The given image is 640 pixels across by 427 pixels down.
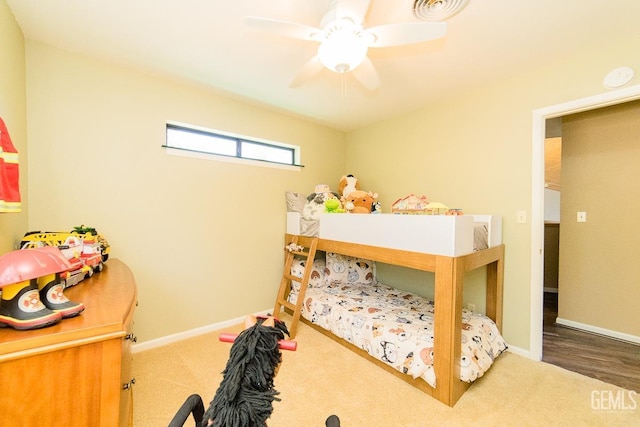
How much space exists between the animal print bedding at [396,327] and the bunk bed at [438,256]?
2.4 inches

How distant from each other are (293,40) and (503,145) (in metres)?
1.97

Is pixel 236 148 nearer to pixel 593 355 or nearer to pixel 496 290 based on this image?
pixel 496 290

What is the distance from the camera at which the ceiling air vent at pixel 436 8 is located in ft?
4.67

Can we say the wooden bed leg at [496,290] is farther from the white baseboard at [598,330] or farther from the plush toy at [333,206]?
the plush toy at [333,206]

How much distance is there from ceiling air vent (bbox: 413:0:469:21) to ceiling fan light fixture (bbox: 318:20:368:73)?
0.42 meters

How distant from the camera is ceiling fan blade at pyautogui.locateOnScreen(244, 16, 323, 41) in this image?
4.21 ft

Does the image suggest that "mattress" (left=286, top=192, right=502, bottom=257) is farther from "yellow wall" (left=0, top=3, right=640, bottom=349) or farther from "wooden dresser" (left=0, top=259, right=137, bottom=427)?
"wooden dresser" (left=0, top=259, right=137, bottom=427)

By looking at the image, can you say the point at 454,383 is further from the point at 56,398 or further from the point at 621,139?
the point at 621,139

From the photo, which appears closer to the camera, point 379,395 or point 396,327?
point 379,395

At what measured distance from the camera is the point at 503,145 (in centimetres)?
233

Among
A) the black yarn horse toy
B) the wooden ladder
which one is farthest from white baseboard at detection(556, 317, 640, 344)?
the black yarn horse toy

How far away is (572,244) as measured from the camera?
2852mm
